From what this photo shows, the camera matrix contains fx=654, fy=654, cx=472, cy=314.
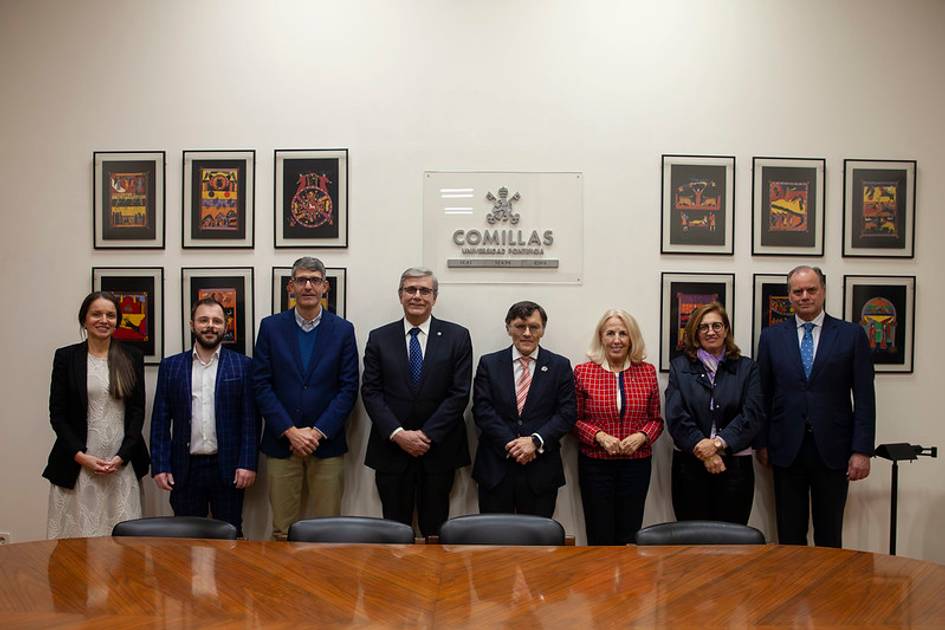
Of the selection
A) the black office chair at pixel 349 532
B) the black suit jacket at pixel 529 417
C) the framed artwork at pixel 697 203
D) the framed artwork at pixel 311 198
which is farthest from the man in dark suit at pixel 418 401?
the framed artwork at pixel 697 203

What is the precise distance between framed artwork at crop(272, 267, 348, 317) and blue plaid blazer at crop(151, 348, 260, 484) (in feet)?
1.81

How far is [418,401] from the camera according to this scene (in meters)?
3.75

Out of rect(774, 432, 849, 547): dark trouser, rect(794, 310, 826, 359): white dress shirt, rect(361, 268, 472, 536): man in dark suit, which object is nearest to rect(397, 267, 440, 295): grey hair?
rect(361, 268, 472, 536): man in dark suit

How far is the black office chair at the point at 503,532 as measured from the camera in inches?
105

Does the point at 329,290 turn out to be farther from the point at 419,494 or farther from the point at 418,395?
the point at 419,494

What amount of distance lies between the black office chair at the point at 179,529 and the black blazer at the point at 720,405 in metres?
2.38

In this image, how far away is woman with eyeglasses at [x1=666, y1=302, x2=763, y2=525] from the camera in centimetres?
357

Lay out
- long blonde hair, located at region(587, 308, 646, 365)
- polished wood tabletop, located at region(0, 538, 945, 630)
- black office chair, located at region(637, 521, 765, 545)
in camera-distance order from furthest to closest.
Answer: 1. long blonde hair, located at region(587, 308, 646, 365)
2. black office chair, located at region(637, 521, 765, 545)
3. polished wood tabletop, located at region(0, 538, 945, 630)

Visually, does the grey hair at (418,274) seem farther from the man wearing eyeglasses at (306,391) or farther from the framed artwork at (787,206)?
the framed artwork at (787,206)

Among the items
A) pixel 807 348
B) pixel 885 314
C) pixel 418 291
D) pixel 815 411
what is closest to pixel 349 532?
pixel 418 291

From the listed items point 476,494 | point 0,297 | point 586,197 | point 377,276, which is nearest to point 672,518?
point 476,494

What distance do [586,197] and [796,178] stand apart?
1347mm

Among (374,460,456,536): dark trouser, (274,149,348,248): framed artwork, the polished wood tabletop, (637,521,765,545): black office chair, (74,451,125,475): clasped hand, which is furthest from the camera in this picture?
(274,149,348,248): framed artwork

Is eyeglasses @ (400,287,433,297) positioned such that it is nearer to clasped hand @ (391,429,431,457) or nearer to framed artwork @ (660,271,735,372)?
clasped hand @ (391,429,431,457)
